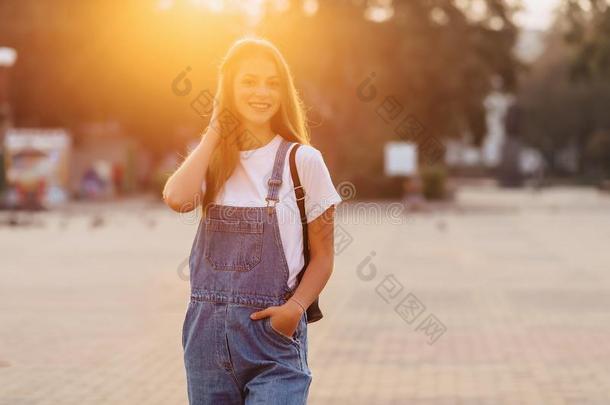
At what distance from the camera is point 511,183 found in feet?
218

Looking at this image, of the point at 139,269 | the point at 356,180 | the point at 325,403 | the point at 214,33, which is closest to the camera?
the point at 325,403

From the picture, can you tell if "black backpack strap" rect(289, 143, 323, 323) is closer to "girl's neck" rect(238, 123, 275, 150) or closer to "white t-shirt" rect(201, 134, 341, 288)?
"white t-shirt" rect(201, 134, 341, 288)

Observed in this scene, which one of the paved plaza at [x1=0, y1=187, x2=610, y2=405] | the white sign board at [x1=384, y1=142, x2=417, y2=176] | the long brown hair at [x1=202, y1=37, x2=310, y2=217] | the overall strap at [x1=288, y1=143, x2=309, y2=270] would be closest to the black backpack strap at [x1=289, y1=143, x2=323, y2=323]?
the overall strap at [x1=288, y1=143, x2=309, y2=270]

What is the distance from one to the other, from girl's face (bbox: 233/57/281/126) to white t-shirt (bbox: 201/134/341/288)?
0.34 ft

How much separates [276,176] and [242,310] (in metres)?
0.41

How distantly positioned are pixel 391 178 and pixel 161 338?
1276 inches

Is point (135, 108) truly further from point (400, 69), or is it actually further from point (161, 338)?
point (161, 338)

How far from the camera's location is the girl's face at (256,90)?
3.85 meters

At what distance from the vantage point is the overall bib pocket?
146 inches

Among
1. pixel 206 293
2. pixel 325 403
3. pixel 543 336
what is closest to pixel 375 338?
pixel 543 336

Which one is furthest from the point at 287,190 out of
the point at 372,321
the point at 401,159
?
the point at 401,159

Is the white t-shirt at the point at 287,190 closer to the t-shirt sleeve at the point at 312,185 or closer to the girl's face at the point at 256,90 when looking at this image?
the t-shirt sleeve at the point at 312,185

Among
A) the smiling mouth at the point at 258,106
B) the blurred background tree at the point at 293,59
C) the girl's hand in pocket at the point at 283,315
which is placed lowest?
the blurred background tree at the point at 293,59

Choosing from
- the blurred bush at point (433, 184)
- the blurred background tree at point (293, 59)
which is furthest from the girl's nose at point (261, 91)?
the blurred bush at point (433, 184)
